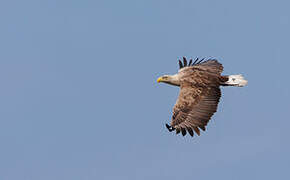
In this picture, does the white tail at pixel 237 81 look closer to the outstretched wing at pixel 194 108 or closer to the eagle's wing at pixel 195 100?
the eagle's wing at pixel 195 100

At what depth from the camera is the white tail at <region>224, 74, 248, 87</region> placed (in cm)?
3002

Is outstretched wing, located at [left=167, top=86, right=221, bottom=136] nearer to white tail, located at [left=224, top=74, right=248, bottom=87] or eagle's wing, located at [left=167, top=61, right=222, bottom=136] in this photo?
eagle's wing, located at [left=167, top=61, right=222, bottom=136]

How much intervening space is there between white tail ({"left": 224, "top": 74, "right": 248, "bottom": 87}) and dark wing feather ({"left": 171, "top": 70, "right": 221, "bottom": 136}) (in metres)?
0.72

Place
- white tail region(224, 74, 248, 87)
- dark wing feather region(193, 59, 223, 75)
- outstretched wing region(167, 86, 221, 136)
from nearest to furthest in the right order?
outstretched wing region(167, 86, 221, 136) < white tail region(224, 74, 248, 87) < dark wing feather region(193, 59, 223, 75)

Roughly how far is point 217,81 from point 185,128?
3.06m

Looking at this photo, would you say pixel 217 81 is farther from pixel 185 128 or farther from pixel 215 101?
pixel 185 128

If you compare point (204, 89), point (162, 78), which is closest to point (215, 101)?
point (204, 89)

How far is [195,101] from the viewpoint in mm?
28359

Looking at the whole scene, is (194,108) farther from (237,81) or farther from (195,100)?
(237,81)

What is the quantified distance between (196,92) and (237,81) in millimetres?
2310

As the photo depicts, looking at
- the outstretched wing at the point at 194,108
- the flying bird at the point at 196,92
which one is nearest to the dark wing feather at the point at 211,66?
the flying bird at the point at 196,92

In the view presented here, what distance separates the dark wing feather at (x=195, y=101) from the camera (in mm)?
27484

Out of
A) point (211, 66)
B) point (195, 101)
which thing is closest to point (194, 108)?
point (195, 101)

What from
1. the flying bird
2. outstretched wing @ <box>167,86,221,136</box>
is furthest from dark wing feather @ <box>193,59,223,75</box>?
outstretched wing @ <box>167,86,221,136</box>
